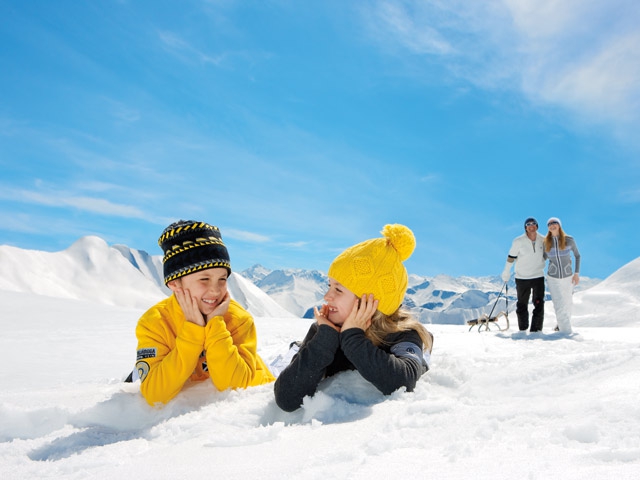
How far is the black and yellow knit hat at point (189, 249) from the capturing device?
10.2 feet

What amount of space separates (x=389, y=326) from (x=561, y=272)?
675 centimetres

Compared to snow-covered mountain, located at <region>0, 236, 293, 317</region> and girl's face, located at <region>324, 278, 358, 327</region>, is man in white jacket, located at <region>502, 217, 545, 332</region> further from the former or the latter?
snow-covered mountain, located at <region>0, 236, 293, 317</region>

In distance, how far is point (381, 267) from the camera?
2.82 m

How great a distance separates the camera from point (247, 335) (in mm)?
3160

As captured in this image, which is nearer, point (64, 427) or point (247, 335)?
point (64, 427)

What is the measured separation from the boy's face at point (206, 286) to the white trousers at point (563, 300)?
7.04 meters

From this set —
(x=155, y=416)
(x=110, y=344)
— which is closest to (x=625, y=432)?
(x=155, y=416)

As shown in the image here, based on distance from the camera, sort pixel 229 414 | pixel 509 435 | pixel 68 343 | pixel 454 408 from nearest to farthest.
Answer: pixel 509 435, pixel 454 408, pixel 229 414, pixel 68 343

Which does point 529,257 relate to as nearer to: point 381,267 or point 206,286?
point 381,267

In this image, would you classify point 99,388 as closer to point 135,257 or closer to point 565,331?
point 565,331

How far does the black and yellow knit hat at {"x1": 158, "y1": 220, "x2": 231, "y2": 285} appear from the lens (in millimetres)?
3111

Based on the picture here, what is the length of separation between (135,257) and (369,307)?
19534cm

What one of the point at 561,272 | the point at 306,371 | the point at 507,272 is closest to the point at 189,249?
the point at 306,371

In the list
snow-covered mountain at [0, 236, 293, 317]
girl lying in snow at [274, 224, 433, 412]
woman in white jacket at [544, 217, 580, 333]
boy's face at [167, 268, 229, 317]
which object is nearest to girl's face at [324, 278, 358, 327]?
girl lying in snow at [274, 224, 433, 412]
